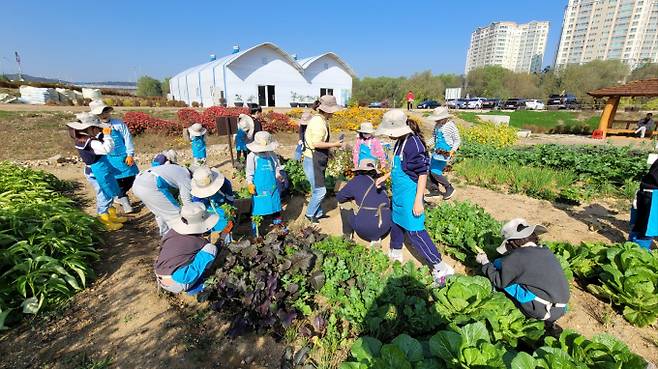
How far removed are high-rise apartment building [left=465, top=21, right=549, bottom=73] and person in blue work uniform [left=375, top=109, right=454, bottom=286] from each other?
12225 cm

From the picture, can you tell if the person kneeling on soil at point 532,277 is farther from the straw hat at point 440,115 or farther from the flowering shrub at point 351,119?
the flowering shrub at point 351,119

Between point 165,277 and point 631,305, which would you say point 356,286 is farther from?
point 631,305

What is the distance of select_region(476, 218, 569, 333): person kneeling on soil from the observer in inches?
89.7

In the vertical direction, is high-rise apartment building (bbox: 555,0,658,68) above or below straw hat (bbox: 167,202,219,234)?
above

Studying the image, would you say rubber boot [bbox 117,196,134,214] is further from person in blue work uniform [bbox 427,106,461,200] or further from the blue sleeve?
person in blue work uniform [bbox 427,106,461,200]

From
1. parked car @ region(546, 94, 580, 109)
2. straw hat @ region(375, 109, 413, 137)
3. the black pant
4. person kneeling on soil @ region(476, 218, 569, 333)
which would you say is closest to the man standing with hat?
straw hat @ region(375, 109, 413, 137)

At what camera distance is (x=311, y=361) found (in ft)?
7.56

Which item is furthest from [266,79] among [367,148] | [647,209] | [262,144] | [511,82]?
[511,82]

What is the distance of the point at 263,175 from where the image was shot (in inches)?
154

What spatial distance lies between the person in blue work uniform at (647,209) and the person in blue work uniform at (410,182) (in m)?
2.40

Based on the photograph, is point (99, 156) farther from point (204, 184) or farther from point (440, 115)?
point (440, 115)

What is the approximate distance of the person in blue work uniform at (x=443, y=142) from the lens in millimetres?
5160

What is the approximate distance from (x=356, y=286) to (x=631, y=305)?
251 cm

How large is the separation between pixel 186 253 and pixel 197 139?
15.9 ft
